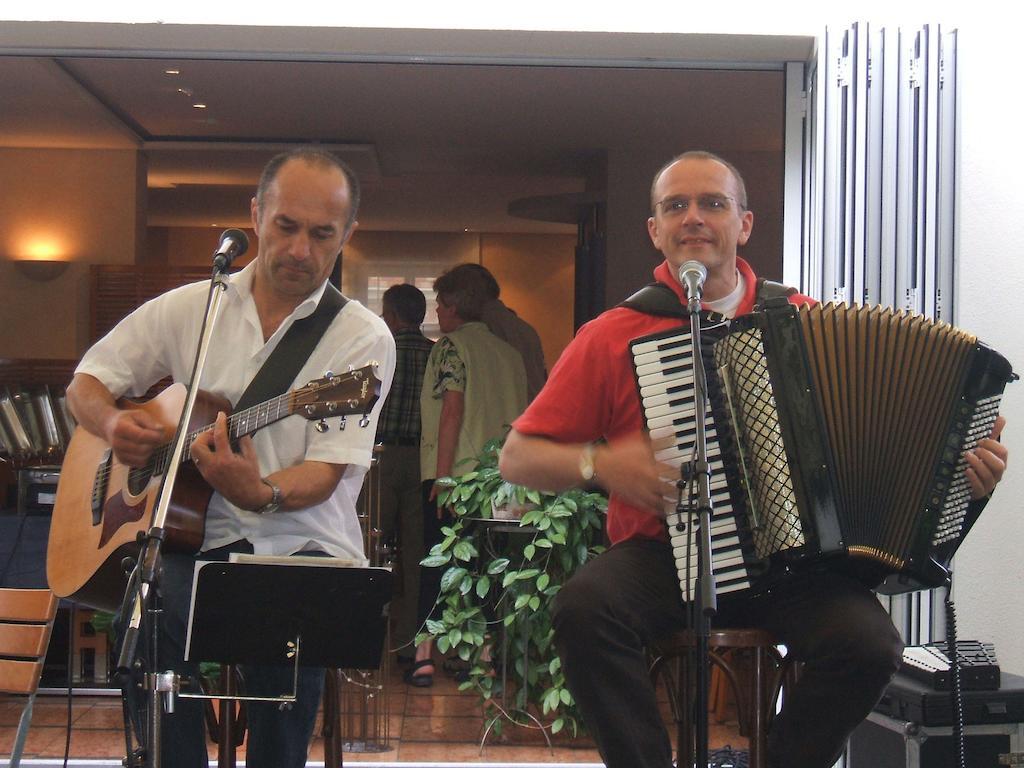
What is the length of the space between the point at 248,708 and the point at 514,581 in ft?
5.38

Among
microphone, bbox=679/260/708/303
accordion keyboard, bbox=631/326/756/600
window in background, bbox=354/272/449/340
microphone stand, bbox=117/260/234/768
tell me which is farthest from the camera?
window in background, bbox=354/272/449/340

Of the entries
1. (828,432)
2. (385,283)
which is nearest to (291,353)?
(828,432)

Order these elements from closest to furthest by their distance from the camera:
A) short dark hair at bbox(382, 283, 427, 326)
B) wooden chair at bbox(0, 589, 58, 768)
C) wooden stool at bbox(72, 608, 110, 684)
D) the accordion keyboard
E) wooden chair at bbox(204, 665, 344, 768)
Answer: the accordion keyboard → wooden chair at bbox(204, 665, 344, 768) → wooden chair at bbox(0, 589, 58, 768) → wooden stool at bbox(72, 608, 110, 684) → short dark hair at bbox(382, 283, 427, 326)

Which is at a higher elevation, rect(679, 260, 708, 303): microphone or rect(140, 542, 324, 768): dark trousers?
rect(679, 260, 708, 303): microphone

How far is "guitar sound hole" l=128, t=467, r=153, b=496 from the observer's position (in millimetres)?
2727

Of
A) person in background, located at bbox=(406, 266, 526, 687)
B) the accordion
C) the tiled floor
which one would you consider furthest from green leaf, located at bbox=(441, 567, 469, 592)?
the accordion

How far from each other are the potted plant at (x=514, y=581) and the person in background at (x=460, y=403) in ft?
1.82

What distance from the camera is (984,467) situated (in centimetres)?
254

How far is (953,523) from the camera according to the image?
254 centimetres

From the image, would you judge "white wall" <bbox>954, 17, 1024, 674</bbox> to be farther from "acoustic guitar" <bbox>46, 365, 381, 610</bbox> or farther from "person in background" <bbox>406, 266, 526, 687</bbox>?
"acoustic guitar" <bbox>46, 365, 381, 610</bbox>

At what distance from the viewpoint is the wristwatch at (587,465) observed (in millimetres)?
2586

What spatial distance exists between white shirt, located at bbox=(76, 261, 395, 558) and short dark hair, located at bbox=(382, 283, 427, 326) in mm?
2488

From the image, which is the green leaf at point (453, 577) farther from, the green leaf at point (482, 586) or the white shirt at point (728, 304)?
the white shirt at point (728, 304)

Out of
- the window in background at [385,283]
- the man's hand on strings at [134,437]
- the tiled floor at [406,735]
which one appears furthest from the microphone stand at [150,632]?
the window in background at [385,283]
